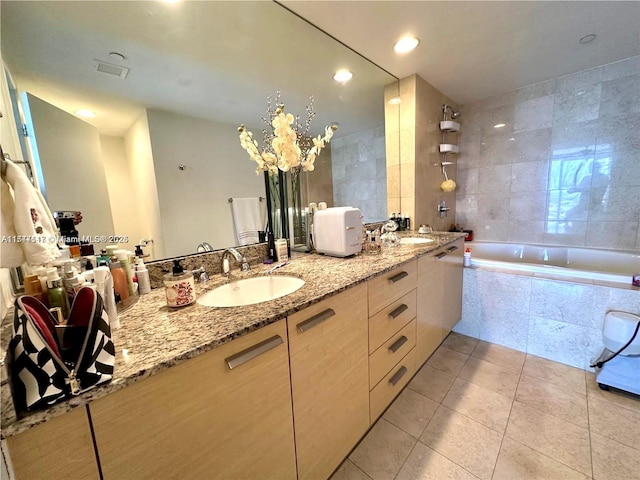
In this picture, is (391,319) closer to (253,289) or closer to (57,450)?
(253,289)

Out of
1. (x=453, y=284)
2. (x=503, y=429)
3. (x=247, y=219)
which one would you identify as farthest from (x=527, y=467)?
(x=247, y=219)

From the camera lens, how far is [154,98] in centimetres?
106

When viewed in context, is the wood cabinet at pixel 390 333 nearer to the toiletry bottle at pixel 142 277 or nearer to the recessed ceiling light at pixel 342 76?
the toiletry bottle at pixel 142 277

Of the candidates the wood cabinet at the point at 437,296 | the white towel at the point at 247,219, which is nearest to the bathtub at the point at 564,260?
the wood cabinet at the point at 437,296

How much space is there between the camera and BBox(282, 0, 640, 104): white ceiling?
1.34m

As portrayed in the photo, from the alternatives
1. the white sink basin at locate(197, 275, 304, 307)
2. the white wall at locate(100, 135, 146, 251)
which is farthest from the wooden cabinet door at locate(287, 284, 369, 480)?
the white wall at locate(100, 135, 146, 251)

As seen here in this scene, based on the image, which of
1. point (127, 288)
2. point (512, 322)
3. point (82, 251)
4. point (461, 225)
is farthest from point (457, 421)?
point (461, 225)

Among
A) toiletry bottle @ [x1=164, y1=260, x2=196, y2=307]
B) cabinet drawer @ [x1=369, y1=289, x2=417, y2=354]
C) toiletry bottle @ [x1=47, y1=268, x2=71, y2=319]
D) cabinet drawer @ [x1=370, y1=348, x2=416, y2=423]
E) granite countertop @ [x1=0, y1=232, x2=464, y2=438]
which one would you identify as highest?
toiletry bottle @ [x1=47, y1=268, x2=71, y2=319]

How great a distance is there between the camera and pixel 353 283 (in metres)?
0.97

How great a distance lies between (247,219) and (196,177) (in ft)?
1.05

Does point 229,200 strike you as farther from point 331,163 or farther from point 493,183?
point 493,183

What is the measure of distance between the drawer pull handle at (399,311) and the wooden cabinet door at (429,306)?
208mm

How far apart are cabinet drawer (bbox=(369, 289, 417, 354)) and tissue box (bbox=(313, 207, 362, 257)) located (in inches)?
14.6

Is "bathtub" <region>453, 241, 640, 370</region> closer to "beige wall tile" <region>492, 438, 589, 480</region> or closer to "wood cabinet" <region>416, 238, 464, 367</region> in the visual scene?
"wood cabinet" <region>416, 238, 464, 367</region>
